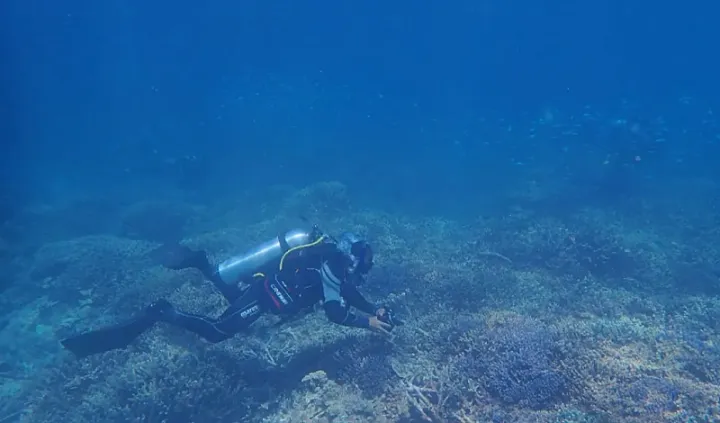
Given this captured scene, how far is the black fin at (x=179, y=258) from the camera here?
7230mm

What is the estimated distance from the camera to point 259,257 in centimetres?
661

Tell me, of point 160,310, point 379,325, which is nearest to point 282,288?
point 379,325

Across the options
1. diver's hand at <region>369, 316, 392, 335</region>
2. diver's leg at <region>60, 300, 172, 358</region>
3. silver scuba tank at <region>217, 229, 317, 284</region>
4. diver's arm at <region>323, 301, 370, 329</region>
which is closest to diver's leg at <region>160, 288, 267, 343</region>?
silver scuba tank at <region>217, 229, 317, 284</region>

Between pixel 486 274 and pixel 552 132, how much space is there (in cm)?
3997

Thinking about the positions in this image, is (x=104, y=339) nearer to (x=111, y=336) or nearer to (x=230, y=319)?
(x=111, y=336)

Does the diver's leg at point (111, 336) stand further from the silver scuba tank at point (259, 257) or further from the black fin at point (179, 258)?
the silver scuba tank at point (259, 257)

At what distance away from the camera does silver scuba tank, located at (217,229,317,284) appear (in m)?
6.36

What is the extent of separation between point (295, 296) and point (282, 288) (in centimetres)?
24

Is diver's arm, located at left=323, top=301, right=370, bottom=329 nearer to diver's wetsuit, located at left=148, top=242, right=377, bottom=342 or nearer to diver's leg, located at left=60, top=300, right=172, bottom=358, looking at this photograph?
diver's wetsuit, located at left=148, top=242, right=377, bottom=342

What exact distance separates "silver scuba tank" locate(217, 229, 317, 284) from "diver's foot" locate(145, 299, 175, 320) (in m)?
0.94

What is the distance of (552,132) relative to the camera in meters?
44.8

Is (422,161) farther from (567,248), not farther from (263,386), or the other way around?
(263,386)

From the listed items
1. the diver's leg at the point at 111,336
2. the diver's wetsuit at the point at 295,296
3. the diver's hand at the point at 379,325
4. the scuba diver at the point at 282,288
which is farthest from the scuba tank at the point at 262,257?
the diver's hand at the point at 379,325

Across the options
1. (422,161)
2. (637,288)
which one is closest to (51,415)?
(637,288)
